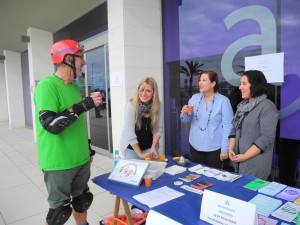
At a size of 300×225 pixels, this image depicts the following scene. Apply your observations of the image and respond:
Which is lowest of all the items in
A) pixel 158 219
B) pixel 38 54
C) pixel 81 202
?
pixel 81 202

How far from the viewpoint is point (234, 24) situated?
2834 millimetres

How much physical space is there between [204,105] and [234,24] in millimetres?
1183

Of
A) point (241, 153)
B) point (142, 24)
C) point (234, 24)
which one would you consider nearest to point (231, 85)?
point (234, 24)

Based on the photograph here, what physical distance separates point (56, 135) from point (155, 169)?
761 mm

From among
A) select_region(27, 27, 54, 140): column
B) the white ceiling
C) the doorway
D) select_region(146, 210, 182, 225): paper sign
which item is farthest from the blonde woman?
select_region(27, 27, 54, 140): column

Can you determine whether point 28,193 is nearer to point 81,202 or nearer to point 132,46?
point 81,202

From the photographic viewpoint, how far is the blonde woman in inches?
88.0

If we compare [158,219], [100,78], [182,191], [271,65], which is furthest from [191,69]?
[158,219]

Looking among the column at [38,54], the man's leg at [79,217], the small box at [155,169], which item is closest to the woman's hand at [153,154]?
the small box at [155,169]

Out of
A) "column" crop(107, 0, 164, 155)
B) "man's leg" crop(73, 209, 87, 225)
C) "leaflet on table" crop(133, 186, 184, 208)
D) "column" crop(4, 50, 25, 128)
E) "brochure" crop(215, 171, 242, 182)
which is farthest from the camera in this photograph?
"column" crop(4, 50, 25, 128)

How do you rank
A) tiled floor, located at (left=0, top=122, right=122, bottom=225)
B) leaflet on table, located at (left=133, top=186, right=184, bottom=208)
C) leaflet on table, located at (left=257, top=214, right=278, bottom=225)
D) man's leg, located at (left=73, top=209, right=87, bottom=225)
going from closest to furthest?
leaflet on table, located at (left=257, top=214, right=278, bottom=225) → leaflet on table, located at (left=133, top=186, right=184, bottom=208) → man's leg, located at (left=73, top=209, right=87, bottom=225) → tiled floor, located at (left=0, top=122, right=122, bottom=225)

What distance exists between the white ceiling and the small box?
373 centimetres

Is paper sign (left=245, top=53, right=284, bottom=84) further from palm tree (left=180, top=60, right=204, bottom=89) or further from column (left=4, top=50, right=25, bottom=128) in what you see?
column (left=4, top=50, right=25, bottom=128)

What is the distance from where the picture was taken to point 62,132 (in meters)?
1.72
